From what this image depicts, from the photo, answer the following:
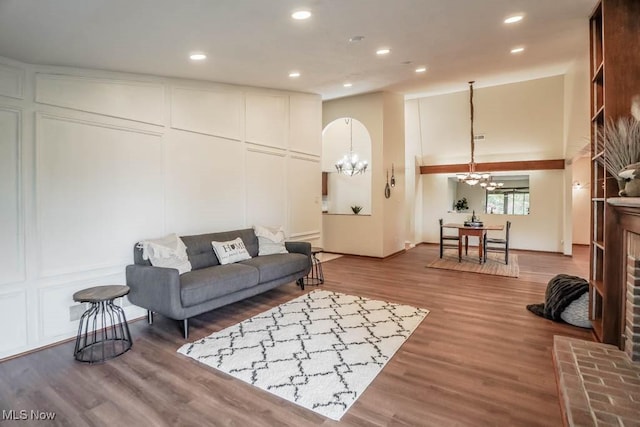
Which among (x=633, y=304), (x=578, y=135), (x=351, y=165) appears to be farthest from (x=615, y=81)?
(x=351, y=165)

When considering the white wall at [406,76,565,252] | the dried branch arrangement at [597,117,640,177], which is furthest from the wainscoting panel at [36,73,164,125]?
the white wall at [406,76,565,252]

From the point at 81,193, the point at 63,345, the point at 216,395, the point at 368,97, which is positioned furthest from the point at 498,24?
the point at 63,345

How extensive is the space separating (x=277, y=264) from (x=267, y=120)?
8.48 ft

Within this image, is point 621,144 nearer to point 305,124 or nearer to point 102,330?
point 305,124

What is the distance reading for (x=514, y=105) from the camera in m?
7.48

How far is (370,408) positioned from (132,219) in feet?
10.5

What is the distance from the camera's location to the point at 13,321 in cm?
290

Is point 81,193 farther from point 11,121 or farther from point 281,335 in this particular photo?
point 281,335

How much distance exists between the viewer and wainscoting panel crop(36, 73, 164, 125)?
10.3 ft

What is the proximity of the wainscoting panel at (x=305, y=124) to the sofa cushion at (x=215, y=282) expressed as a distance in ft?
9.54

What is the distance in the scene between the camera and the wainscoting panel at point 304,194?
19.9 ft

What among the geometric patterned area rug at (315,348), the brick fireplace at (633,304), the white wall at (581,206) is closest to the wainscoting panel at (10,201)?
the geometric patterned area rug at (315,348)
